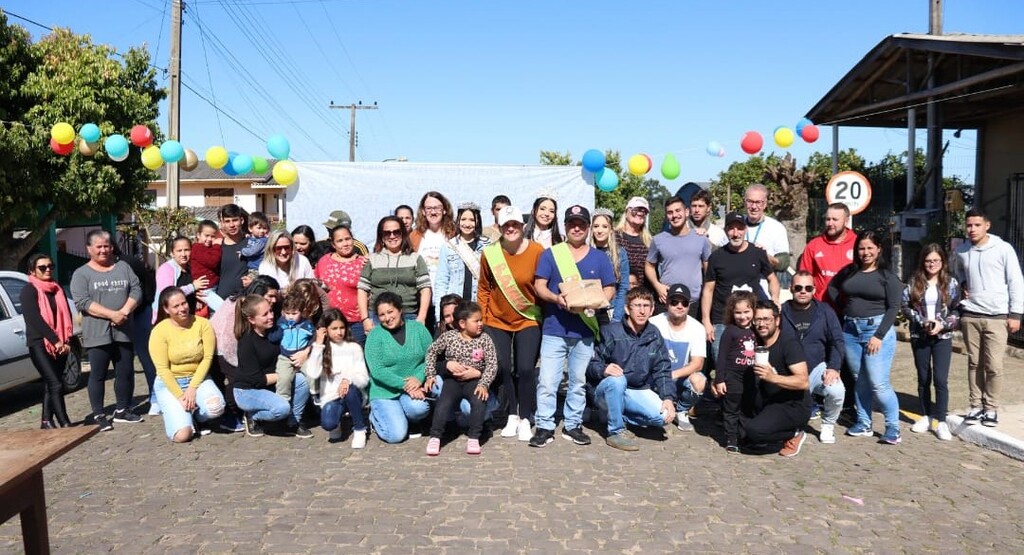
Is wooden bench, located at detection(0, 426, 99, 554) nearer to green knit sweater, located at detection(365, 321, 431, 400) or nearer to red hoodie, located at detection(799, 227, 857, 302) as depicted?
green knit sweater, located at detection(365, 321, 431, 400)

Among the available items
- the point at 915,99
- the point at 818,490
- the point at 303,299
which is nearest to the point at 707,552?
the point at 818,490

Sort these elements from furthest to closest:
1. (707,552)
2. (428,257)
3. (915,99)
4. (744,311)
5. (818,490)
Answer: (915,99) → (428,257) → (744,311) → (818,490) → (707,552)

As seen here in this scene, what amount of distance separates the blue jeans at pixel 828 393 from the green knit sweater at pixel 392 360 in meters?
3.17

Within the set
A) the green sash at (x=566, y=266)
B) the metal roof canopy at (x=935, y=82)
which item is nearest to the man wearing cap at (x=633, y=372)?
the green sash at (x=566, y=266)

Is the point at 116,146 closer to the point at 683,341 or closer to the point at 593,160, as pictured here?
the point at 593,160

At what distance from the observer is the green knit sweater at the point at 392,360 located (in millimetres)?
6230

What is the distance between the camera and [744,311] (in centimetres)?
604

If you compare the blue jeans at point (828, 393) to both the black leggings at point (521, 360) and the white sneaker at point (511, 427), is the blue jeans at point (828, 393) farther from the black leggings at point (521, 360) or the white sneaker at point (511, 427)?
the white sneaker at point (511, 427)

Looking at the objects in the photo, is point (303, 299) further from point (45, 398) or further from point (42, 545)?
point (42, 545)

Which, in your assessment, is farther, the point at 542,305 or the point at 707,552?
the point at 542,305

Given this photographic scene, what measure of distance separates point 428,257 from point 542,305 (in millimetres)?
1439

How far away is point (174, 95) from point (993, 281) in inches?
607

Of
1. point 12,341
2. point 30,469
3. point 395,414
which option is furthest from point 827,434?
point 12,341

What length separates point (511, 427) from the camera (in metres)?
6.45
